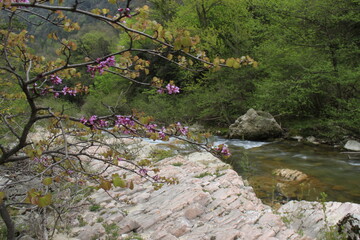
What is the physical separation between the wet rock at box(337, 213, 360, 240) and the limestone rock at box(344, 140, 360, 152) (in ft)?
28.4

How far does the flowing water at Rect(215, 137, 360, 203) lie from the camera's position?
7.17 metres

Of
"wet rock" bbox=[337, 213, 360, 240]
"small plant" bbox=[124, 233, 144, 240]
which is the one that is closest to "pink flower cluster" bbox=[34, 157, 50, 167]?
"small plant" bbox=[124, 233, 144, 240]

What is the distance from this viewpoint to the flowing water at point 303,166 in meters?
7.17

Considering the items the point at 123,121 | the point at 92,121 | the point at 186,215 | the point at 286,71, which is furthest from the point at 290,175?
the point at 286,71

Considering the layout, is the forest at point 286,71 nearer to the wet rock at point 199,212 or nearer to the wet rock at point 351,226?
the wet rock at point 199,212

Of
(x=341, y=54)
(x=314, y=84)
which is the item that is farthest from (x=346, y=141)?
(x=341, y=54)

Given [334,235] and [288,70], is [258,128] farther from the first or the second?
[334,235]

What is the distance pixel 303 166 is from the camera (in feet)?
31.6

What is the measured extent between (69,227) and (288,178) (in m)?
6.05

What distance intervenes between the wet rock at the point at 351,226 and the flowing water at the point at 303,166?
1.62 metres

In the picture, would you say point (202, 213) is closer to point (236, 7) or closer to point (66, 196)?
point (66, 196)

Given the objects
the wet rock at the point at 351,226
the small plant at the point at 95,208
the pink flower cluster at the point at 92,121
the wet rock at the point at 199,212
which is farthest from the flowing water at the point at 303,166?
the pink flower cluster at the point at 92,121

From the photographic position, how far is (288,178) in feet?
26.6

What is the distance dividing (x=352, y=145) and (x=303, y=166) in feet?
11.0
